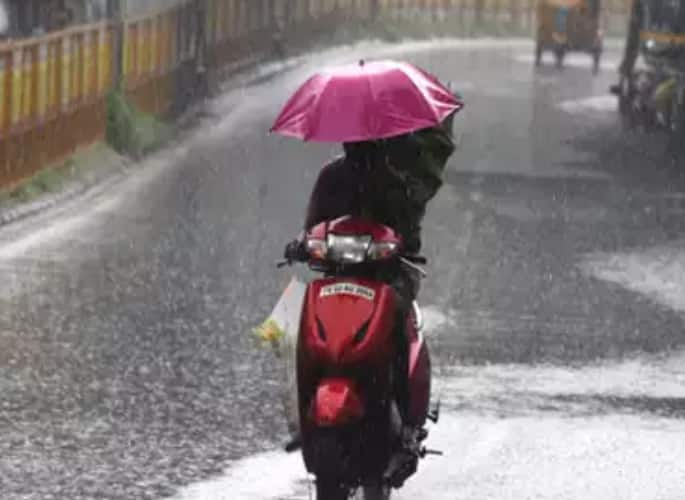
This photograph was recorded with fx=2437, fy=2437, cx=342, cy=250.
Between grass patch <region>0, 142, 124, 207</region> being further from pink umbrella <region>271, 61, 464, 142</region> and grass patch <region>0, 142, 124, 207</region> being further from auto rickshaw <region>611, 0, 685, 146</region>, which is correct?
pink umbrella <region>271, 61, 464, 142</region>

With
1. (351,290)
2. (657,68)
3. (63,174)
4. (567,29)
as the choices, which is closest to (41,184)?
(63,174)

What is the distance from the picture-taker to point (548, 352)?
12.9m

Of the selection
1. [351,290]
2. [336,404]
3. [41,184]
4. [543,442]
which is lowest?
[41,184]

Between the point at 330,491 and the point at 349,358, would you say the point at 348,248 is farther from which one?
the point at 330,491

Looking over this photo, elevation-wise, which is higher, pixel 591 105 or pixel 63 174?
pixel 63 174

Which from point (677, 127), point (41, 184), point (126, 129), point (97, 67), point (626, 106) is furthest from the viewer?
point (626, 106)

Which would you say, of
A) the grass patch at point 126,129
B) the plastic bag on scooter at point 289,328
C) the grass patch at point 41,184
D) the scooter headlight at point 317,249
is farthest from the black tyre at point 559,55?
the scooter headlight at point 317,249

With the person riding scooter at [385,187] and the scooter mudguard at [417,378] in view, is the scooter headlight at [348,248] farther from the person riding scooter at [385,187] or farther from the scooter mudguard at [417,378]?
the scooter mudguard at [417,378]

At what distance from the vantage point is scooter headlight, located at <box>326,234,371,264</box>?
7473 millimetres

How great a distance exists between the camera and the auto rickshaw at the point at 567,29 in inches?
2251

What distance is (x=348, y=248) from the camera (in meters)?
7.49

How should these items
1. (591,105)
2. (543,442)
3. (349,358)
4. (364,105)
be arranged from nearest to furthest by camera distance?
(349,358)
(364,105)
(543,442)
(591,105)

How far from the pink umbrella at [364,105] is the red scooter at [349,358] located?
0.32 m

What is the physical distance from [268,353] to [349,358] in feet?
16.8
